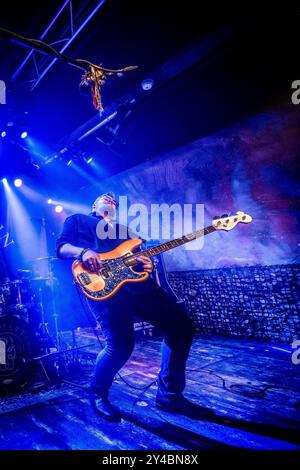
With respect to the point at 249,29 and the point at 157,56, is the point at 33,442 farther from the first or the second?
the point at 157,56

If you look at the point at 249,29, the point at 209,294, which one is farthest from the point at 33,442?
the point at 249,29

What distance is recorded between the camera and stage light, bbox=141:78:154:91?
16.3ft

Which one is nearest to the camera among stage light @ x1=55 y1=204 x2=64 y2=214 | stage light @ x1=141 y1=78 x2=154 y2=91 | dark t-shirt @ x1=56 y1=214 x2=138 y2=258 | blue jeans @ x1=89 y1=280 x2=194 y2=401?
blue jeans @ x1=89 y1=280 x2=194 y2=401

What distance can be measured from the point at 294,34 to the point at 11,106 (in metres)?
5.57

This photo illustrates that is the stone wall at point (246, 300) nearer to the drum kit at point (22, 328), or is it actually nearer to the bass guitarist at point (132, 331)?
the bass guitarist at point (132, 331)

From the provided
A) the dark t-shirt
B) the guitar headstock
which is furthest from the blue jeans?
the guitar headstock

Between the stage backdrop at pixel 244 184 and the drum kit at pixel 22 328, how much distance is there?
3.43m

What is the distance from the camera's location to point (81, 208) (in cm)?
1005

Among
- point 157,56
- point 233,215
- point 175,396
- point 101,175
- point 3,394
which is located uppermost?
point 157,56

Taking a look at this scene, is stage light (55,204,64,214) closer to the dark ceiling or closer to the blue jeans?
the dark ceiling

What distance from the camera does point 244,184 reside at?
209 inches

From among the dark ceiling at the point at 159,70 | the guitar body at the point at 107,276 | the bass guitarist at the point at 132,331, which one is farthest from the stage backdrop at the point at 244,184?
the guitar body at the point at 107,276

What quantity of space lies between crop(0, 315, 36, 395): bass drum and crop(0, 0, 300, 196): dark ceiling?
3866 mm

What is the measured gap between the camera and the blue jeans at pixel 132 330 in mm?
2551
